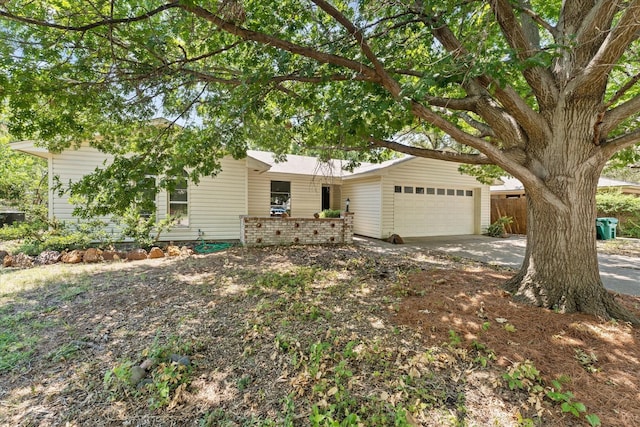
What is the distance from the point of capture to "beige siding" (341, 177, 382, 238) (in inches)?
472

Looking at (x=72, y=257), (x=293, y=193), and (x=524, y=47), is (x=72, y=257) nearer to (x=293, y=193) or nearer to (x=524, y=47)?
(x=293, y=193)

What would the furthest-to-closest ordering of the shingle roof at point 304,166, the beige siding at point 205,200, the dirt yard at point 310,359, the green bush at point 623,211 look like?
the green bush at point 623,211 → the shingle roof at point 304,166 → the beige siding at point 205,200 → the dirt yard at point 310,359

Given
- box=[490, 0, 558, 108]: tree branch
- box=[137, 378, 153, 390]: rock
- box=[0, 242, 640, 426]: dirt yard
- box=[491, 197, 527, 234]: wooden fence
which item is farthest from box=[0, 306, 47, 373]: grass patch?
box=[491, 197, 527, 234]: wooden fence

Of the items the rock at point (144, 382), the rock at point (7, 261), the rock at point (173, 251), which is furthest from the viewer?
the rock at point (173, 251)

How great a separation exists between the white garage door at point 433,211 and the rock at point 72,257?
10430 mm

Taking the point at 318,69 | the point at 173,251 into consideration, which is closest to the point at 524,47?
the point at 318,69

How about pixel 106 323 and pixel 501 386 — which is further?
pixel 106 323

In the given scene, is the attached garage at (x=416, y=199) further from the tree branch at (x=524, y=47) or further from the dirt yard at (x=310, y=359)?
the tree branch at (x=524, y=47)

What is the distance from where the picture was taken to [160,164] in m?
4.36

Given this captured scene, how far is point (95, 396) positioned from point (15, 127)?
481 cm

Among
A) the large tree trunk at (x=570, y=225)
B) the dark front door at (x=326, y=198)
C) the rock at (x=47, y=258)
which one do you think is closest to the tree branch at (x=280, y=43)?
the large tree trunk at (x=570, y=225)

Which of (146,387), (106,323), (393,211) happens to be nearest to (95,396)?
(146,387)

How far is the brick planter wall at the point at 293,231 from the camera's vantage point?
9.15 meters

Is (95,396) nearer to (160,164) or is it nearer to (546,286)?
(160,164)
